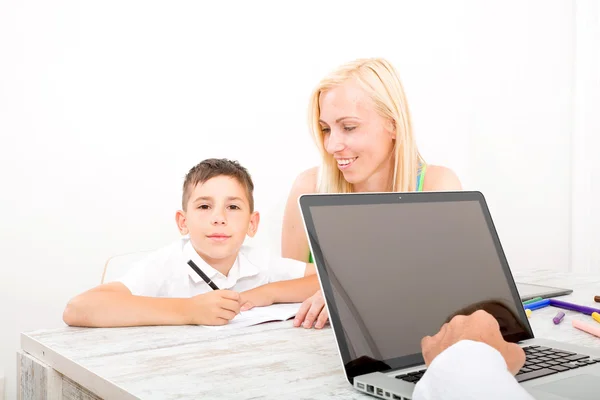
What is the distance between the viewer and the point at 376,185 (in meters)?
1.84

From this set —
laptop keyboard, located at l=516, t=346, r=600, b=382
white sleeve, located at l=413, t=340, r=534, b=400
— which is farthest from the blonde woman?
white sleeve, located at l=413, t=340, r=534, b=400

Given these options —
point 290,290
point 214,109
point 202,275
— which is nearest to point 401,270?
point 290,290

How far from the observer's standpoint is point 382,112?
5.80 ft

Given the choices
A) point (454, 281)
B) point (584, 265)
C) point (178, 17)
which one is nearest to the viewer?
point (454, 281)

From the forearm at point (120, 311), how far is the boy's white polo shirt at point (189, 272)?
184 millimetres

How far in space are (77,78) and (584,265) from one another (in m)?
2.37

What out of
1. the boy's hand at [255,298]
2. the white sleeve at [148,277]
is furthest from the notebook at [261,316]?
the white sleeve at [148,277]

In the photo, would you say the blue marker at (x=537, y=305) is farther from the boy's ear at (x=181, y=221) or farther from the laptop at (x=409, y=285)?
the boy's ear at (x=181, y=221)

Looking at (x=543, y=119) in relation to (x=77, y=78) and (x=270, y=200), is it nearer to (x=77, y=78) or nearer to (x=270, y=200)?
(x=270, y=200)

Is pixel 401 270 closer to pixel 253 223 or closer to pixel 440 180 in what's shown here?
pixel 253 223

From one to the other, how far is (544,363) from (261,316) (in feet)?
1.58

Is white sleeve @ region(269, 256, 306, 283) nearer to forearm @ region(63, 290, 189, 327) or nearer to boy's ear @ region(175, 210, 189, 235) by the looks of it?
boy's ear @ region(175, 210, 189, 235)

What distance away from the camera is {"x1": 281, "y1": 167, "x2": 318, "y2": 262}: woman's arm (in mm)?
1868

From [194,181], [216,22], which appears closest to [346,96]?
[194,181]
